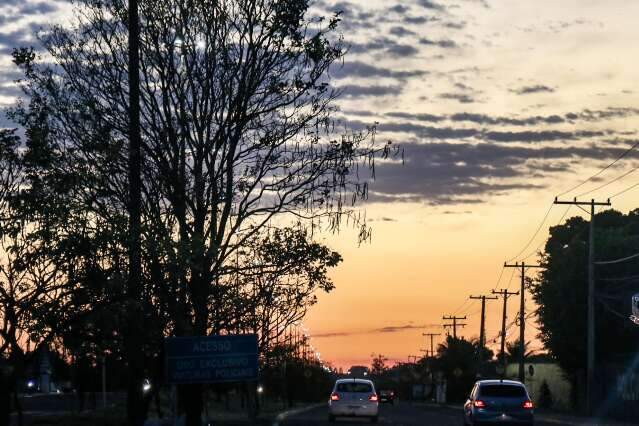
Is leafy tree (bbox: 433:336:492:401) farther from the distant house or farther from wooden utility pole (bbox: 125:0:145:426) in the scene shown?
wooden utility pole (bbox: 125:0:145:426)

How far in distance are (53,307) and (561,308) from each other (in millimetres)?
55893

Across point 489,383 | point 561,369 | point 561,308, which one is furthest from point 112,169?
point 561,369

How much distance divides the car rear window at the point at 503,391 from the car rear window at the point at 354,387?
1353cm

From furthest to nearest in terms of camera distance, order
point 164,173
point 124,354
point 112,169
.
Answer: point 164,173 → point 112,169 → point 124,354

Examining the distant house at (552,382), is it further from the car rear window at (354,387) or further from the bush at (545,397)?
the car rear window at (354,387)

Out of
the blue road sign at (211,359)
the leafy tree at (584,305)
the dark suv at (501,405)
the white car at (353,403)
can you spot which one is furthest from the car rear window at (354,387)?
the leafy tree at (584,305)

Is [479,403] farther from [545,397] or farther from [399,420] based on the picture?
[545,397]

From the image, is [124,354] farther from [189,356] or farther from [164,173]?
[164,173]

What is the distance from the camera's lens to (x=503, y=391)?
→ 114 ft

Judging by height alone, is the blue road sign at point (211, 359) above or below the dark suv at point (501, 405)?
above

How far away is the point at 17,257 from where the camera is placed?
61.0ft

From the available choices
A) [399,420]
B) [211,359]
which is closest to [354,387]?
[399,420]

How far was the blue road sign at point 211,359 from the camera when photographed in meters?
24.1

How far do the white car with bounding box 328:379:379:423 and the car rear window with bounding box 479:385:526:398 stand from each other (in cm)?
1271
